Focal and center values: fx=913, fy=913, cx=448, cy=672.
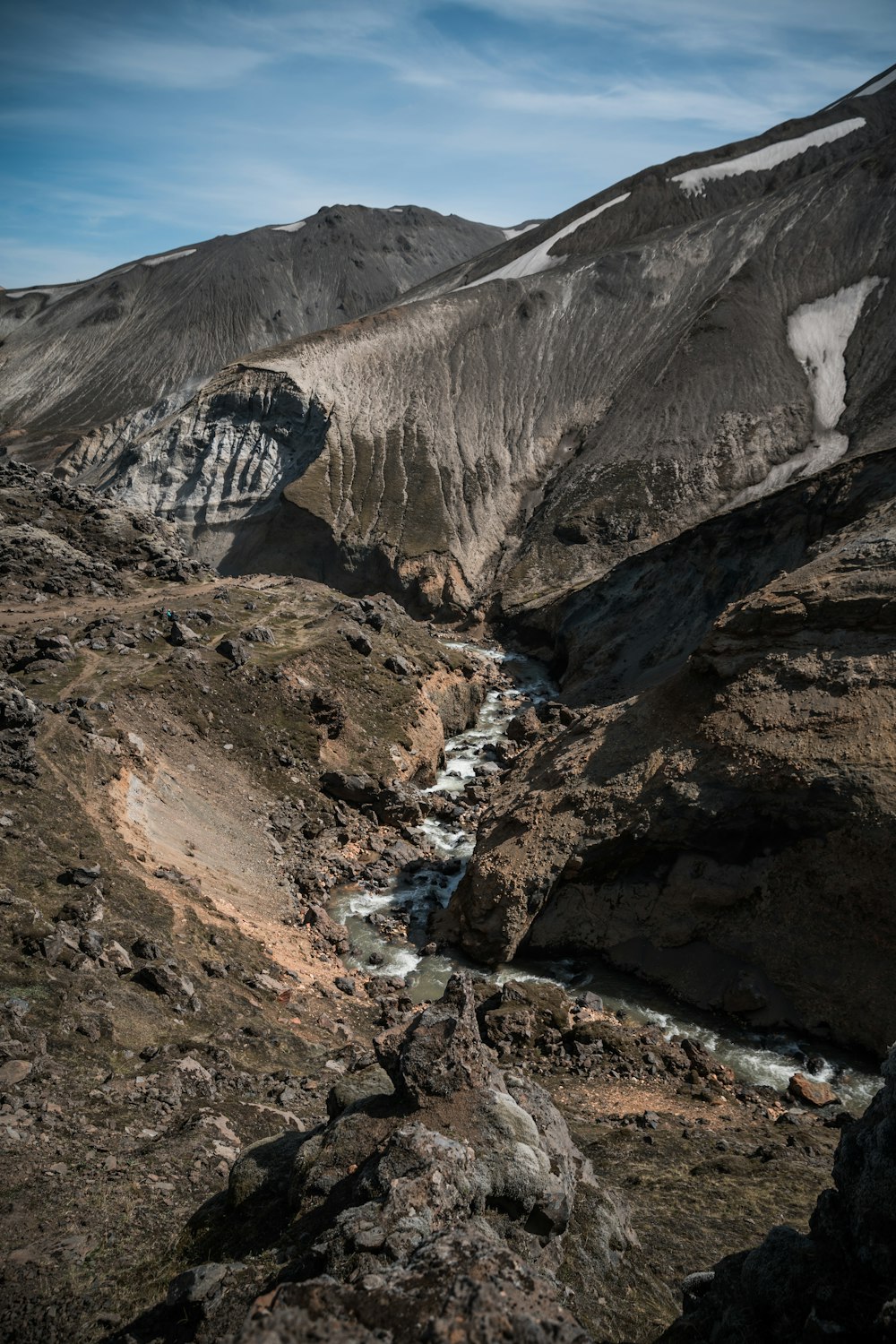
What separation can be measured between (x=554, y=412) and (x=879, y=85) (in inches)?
2782

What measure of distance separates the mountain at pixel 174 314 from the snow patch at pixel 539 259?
4335 cm

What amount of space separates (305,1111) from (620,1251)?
21.7ft

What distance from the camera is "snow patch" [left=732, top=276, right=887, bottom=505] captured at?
7231 centimetres

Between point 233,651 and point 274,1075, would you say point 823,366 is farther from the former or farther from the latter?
point 274,1075

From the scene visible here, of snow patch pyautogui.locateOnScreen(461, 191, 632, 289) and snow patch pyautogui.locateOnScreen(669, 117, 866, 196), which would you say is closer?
snow patch pyautogui.locateOnScreen(461, 191, 632, 289)

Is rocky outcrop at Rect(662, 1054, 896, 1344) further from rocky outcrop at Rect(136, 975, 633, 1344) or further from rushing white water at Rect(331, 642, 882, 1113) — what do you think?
rushing white water at Rect(331, 642, 882, 1113)

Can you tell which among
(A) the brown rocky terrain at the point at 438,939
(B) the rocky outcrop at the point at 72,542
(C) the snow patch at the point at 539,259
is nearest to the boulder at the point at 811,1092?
(A) the brown rocky terrain at the point at 438,939

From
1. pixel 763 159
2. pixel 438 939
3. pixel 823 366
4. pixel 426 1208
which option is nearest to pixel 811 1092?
pixel 438 939

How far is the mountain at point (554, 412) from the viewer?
7238 centimetres

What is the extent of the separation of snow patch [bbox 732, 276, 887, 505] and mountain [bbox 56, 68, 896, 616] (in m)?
0.21

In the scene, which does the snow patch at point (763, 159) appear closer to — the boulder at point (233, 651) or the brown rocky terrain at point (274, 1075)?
the brown rocky terrain at point (274, 1075)

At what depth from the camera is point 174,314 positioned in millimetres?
139500

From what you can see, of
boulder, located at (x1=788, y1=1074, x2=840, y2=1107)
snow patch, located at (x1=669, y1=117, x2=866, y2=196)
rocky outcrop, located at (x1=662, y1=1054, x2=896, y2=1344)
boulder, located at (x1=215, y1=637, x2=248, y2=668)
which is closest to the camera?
rocky outcrop, located at (x1=662, y1=1054, x2=896, y2=1344)

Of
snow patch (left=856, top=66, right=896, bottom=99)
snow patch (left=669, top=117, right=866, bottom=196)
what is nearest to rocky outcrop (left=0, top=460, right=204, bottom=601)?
snow patch (left=669, top=117, right=866, bottom=196)
